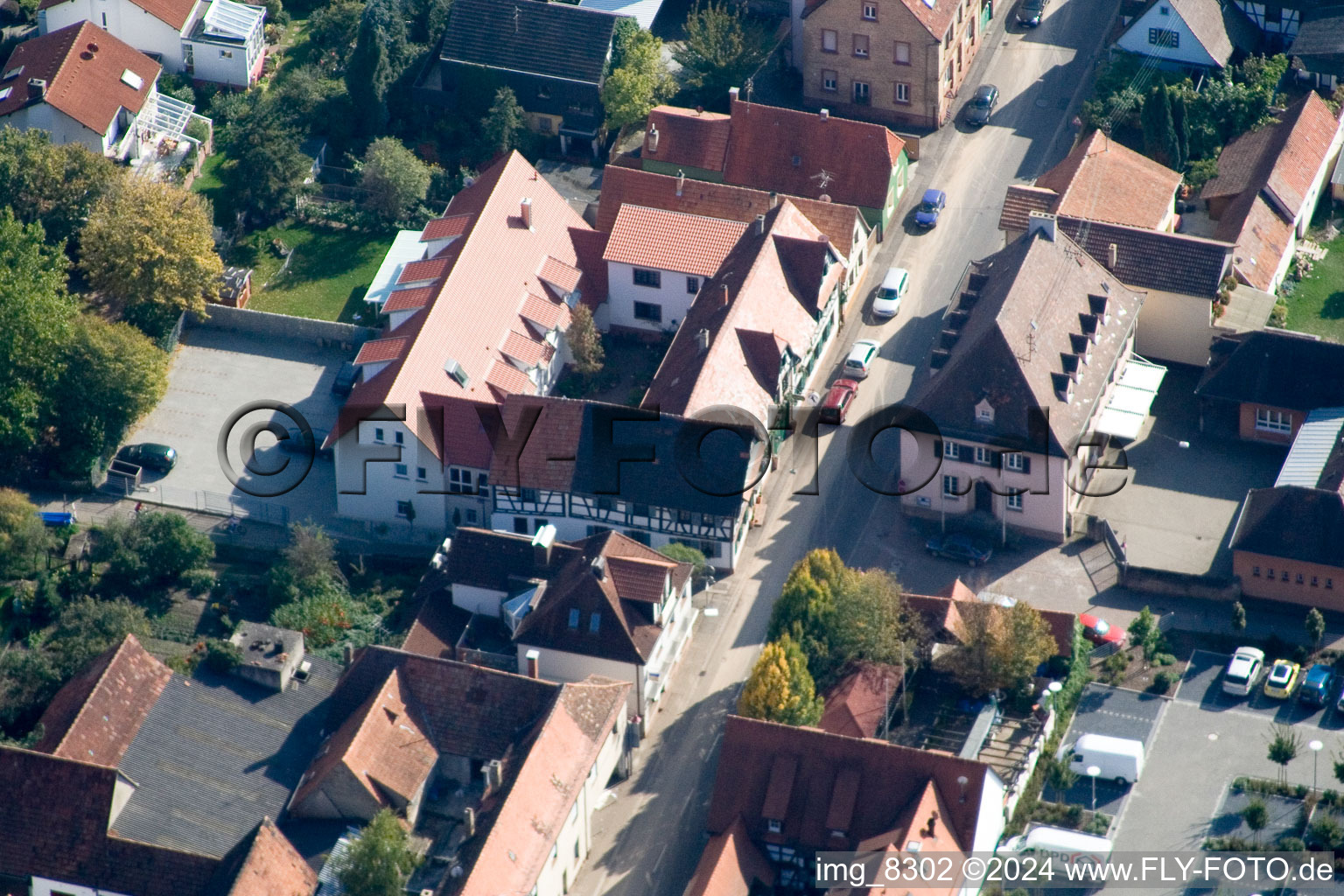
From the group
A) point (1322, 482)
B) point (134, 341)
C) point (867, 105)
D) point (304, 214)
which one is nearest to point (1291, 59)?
point (867, 105)

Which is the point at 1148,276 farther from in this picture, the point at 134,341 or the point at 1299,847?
the point at 134,341

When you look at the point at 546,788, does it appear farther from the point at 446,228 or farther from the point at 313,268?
the point at 313,268

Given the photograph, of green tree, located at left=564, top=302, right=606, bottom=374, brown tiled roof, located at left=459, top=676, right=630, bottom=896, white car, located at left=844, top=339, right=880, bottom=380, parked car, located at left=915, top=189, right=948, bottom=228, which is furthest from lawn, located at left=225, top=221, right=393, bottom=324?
brown tiled roof, located at left=459, top=676, right=630, bottom=896

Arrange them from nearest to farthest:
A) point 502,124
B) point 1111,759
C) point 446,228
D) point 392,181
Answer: point 1111,759 → point 446,228 → point 392,181 → point 502,124

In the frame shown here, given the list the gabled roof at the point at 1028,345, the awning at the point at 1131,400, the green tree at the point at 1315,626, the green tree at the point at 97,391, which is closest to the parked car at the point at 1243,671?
the green tree at the point at 1315,626

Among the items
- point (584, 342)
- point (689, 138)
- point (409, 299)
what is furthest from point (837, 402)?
point (409, 299)
